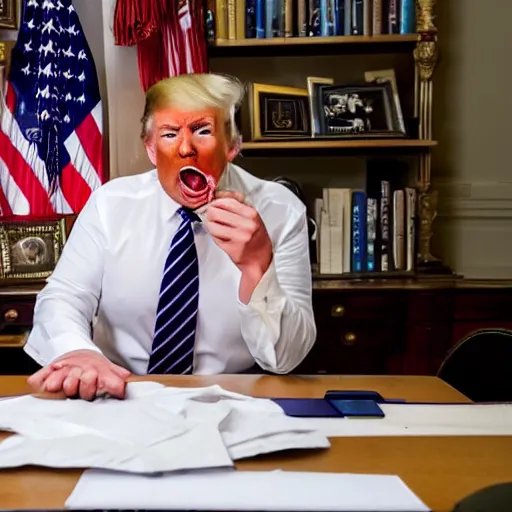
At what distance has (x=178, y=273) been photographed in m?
1.57

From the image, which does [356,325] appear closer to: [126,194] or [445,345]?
[445,345]

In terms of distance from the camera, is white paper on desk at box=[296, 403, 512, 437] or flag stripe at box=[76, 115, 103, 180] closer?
white paper on desk at box=[296, 403, 512, 437]

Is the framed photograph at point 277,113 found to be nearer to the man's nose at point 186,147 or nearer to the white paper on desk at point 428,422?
the man's nose at point 186,147

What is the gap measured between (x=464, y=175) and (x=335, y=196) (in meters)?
0.60

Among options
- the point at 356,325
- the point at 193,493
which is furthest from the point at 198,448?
the point at 356,325

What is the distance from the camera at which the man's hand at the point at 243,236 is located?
52.0 inches

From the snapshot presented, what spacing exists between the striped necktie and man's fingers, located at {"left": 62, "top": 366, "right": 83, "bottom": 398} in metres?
0.38

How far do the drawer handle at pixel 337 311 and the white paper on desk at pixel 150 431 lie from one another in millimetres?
1353

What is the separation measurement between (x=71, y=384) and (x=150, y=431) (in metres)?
0.24

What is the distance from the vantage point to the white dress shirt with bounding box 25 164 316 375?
4.90 feet

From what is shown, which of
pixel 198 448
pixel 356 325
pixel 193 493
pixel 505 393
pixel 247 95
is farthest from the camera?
pixel 247 95

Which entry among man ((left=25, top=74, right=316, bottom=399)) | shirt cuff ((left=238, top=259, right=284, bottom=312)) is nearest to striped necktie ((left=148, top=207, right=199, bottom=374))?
man ((left=25, top=74, right=316, bottom=399))

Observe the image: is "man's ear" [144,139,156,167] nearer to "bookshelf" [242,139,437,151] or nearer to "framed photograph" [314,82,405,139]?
"bookshelf" [242,139,437,151]

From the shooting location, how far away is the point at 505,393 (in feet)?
4.45
